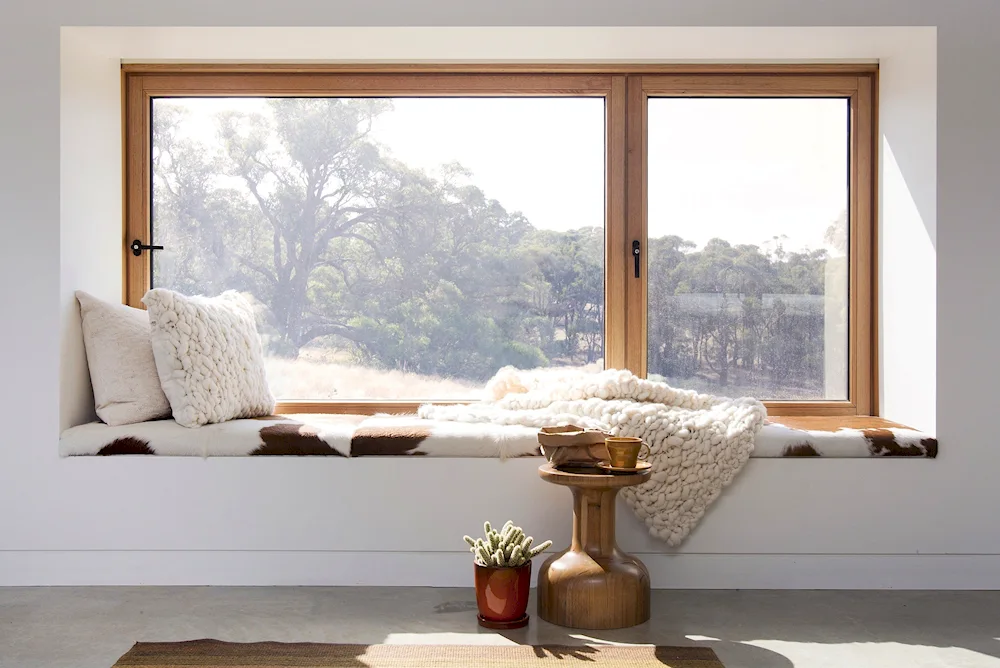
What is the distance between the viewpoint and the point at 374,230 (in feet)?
11.1

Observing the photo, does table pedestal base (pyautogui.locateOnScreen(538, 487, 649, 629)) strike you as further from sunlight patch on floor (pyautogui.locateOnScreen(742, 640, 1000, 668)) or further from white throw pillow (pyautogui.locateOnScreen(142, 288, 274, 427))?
white throw pillow (pyautogui.locateOnScreen(142, 288, 274, 427))

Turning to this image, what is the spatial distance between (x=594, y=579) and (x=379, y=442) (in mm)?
813

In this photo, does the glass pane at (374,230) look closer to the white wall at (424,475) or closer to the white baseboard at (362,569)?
the white wall at (424,475)

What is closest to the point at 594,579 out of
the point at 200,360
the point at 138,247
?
the point at 200,360

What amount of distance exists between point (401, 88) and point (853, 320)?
1.95 m

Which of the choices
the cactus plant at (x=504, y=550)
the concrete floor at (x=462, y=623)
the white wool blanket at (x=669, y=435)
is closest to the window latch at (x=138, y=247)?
the concrete floor at (x=462, y=623)

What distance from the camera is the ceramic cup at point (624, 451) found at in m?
2.45

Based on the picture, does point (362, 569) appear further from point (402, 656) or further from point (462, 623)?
point (402, 656)

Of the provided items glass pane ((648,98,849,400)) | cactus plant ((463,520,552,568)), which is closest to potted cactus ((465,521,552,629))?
cactus plant ((463,520,552,568))

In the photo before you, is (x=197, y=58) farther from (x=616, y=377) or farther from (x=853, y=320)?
(x=853, y=320)

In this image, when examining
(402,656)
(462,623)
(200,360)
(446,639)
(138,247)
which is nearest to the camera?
(402,656)

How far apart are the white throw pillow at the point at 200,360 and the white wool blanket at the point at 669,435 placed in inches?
32.7

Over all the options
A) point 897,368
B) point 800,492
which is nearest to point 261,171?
point 800,492

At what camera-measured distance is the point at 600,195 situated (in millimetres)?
3400
